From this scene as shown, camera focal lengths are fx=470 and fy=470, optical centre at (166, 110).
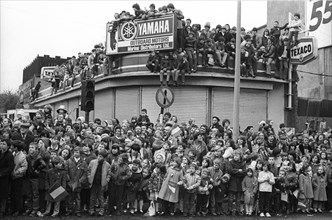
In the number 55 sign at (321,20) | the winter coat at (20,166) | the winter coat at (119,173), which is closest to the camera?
the winter coat at (20,166)

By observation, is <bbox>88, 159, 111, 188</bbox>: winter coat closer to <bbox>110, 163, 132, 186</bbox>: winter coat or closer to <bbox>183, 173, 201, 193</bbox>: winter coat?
<bbox>110, 163, 132, 186</bbox>: winter coat

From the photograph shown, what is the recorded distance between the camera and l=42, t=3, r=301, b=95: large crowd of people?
20.0m

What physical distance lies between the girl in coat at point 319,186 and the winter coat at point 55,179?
7008 mm

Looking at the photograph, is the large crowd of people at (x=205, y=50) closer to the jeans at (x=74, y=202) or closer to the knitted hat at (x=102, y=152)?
the knitted hat at (x=102, y=152)

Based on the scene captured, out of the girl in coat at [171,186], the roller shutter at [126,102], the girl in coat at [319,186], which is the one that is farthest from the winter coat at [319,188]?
the roller shutter at [126,102]

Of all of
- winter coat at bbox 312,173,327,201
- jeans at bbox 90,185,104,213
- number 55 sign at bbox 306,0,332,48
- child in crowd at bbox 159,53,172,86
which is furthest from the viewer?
number 55 sign at bbox 306,0,332,48

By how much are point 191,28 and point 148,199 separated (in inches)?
413

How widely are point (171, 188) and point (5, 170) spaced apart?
12.9 feet

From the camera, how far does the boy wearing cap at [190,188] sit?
38.4ft

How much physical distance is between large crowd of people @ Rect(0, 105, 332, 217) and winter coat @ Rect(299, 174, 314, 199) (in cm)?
3

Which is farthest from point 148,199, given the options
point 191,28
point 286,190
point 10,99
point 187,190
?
point 10,99

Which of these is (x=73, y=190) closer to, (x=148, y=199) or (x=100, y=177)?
(x=100, y=177)

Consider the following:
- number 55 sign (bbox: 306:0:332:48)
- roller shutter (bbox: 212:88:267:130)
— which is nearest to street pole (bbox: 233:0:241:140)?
roller shutter (bbox: 212:88:267:130)

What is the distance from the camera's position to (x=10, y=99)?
79.8 metres
